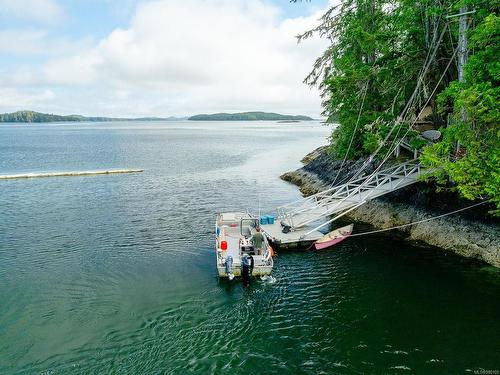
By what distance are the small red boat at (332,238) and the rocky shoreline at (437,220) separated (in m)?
4.43

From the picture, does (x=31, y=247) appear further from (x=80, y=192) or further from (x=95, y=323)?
(x=80, y=192)

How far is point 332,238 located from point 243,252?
6.88 m

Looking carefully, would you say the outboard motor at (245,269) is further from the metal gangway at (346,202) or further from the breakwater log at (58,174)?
the breakwater log at (58,174)

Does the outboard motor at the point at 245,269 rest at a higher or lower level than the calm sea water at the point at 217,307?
higher

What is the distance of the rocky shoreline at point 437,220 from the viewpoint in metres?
20.4

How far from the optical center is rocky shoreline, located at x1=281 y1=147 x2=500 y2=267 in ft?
66.8

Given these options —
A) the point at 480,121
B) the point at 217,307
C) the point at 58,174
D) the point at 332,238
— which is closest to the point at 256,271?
the point at 217,307

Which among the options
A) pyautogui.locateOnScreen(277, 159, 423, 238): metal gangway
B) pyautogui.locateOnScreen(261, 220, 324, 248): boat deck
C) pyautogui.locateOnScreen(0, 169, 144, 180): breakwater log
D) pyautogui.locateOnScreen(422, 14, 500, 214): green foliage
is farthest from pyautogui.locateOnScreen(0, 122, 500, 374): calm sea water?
pyautogui.locateOnScreen(0, 169, 144, 180): breakwater log

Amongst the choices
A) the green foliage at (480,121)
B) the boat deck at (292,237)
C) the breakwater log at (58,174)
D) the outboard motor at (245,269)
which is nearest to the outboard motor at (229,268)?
the outboard motor at (245,269)

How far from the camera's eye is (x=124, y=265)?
67.1 feet

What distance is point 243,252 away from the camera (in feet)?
63.9

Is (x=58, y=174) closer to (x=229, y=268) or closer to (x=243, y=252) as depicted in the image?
(x=243, y=252)

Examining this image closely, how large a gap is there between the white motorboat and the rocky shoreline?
34.9 ft

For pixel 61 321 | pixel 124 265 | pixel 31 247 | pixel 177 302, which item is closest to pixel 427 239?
pixel 177 302
